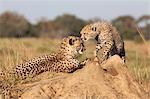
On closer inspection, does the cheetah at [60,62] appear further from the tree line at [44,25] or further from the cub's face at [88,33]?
the tree line at [44,25]

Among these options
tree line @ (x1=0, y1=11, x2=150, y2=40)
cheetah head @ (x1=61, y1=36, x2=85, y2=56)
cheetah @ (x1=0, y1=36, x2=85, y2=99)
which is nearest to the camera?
cheetah @ (x1=0, y1=36, x2=85, y2=99)

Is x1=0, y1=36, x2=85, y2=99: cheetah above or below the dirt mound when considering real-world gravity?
above

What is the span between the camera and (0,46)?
380 inches

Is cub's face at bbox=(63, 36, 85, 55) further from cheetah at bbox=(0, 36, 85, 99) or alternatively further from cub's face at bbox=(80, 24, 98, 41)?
cub's face at bbox=(80, 24, 98, 41)

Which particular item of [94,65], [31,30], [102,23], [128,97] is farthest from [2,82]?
[31,30]

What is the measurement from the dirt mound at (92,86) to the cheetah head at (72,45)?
3.24ft

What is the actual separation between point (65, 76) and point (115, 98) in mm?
761

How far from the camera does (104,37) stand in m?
7.76

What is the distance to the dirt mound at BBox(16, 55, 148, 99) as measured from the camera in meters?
5.32

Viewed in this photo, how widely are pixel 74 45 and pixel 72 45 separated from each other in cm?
3

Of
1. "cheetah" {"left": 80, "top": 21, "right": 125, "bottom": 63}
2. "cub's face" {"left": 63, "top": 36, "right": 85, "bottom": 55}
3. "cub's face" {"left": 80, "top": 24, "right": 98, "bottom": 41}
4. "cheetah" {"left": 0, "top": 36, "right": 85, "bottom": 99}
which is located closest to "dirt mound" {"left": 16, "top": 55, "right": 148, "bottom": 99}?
"cheetah" {"left": 0, "top": 36, "right": 85, "bottom": 99}

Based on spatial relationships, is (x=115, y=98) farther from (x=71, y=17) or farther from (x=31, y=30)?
(x=71, y=17)

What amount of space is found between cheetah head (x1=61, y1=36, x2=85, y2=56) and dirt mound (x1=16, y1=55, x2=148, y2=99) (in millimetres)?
987

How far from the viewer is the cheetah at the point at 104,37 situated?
765cm
